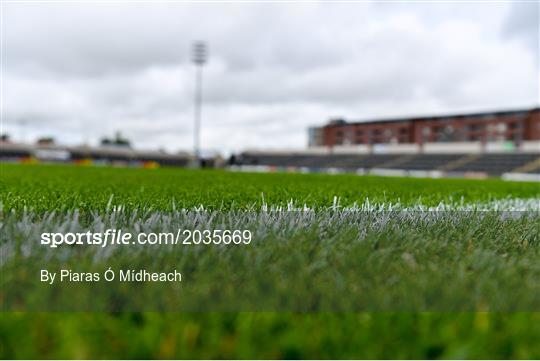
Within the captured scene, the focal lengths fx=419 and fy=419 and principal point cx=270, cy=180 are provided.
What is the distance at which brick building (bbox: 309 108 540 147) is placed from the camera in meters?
71.6

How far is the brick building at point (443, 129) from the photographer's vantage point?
71.6 metres

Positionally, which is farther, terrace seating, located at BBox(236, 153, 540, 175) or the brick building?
the brick building

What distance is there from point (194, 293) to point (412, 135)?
88216 mm

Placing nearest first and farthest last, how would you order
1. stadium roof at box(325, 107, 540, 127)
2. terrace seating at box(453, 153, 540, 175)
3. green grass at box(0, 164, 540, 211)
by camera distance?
green grass at box(0, 164, 540, 211) → terrace seating at box(453, 153, 540, 175) → stadium roof at box(325, 107, 540, 127)

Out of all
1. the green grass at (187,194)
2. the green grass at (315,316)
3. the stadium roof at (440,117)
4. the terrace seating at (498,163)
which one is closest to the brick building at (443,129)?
the stadium roof at (440,117)

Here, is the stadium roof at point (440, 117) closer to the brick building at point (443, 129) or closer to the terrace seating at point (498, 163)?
the brick building at point (443, 129)

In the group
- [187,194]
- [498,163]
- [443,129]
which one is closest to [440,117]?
[443,129]

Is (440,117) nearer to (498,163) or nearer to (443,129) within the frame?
(443,129)

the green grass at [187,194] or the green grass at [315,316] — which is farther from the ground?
the green grass at [187,194]

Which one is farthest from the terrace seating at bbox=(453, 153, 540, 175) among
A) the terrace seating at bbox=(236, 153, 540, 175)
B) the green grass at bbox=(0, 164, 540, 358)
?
the green grass at bbox=(0, 164, 540, 358)

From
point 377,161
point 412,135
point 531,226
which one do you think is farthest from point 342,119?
point 531,226

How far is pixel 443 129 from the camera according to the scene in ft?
264

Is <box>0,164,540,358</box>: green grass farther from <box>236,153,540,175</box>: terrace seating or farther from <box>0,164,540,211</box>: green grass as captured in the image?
<box>236,153,540,175</box>: terrace seating

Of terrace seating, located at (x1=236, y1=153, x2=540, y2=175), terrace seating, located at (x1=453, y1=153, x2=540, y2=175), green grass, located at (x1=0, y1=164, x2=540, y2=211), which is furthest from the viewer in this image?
terrace seating, located at (x1=236, y1=153, x2=540, y2=175)
